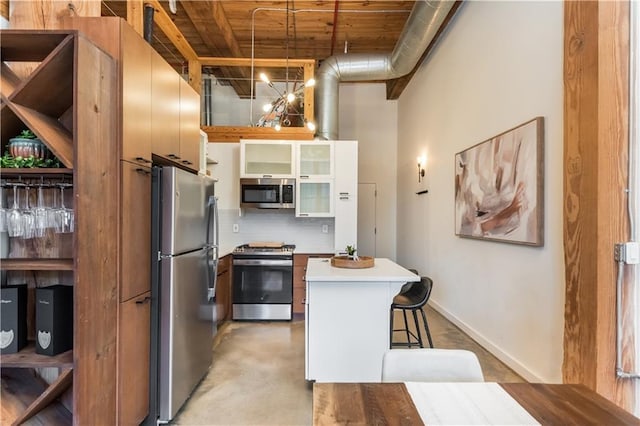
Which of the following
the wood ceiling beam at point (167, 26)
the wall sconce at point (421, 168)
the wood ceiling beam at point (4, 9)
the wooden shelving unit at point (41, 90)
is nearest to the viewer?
the wooden shelving unit at point (41, 90)

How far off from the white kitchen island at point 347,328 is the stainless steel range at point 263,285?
1.75 meters

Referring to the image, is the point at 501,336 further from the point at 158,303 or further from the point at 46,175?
the point at 46,175

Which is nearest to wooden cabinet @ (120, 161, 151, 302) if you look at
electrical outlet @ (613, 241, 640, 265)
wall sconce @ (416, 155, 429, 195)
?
electrical outlet @ (613, 241, 640, 265)

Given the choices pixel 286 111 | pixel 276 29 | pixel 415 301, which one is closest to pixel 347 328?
pixel 415 301

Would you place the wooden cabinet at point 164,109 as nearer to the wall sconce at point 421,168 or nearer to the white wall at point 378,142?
the wall sconce at point 421,168

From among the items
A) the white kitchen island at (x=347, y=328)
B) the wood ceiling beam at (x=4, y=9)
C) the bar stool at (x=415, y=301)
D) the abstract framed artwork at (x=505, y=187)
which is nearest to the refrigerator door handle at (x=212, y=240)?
the white kitchen island at (x=347, y=328)

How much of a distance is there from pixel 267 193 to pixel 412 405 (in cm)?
360

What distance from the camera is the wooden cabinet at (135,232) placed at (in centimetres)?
181

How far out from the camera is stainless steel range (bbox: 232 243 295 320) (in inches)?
167

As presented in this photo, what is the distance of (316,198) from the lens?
4.61 meters

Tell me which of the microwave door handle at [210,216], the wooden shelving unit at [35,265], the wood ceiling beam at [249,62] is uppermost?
the wood ceiling beam at [249,62]

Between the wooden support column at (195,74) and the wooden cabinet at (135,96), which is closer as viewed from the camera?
the wooden cabinet at (135,96)

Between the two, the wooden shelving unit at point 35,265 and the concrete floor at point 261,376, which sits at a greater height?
the wooden shelving unit at point 35,265

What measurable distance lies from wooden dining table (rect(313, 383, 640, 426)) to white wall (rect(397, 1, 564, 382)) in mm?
1489
